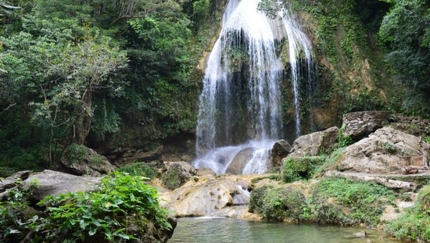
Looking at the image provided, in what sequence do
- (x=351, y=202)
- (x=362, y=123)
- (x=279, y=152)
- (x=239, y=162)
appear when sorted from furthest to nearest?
(x=239, y=162) < (x=279, y=152) < (x=362, y=123) < (x=351, y=202)

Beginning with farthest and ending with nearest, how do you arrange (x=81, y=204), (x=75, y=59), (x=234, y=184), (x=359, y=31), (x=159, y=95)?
(x=359, y=31)
(x=159, y=95)
(x=75, y=59)
(x=234, y=184)
(x=81, y=204)

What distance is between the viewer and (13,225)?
4672 millimetres

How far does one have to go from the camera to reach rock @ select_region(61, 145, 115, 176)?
16953mm

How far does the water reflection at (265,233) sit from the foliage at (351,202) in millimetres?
454

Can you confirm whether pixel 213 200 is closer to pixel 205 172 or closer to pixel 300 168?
pixel 300 168

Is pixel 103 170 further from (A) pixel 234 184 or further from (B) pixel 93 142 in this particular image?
(A) pixel 234 184

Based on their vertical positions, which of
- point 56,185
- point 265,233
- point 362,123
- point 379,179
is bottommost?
point 265,233

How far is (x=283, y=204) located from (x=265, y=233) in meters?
1.86

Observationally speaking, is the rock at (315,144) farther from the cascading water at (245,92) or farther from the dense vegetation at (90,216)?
the dense vegetation at (90,216)

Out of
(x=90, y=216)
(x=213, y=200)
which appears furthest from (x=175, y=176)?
(x=90, y=216)

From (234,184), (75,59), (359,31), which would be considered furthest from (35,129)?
(359,31)

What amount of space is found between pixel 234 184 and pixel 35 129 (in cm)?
997

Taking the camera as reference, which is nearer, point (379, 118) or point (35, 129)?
point (379, 118)

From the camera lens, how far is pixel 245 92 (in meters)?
22.7
